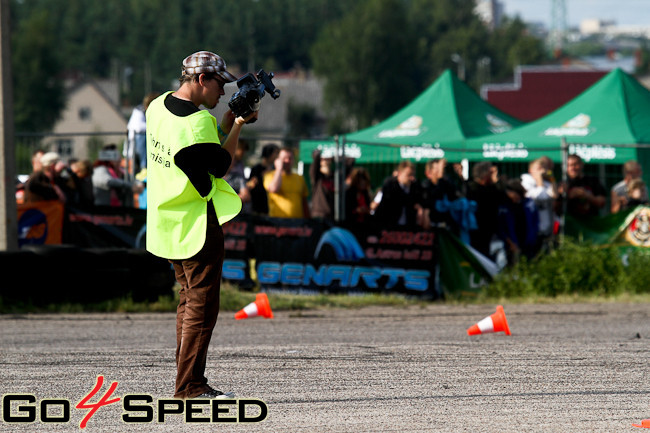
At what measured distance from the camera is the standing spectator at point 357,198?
1463 cm

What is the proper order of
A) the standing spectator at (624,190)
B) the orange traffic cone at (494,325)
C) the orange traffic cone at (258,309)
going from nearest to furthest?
the orange traffic cone at (494,325) → the orange traffic cone at (258,309) → the standing spectator at (624,190)

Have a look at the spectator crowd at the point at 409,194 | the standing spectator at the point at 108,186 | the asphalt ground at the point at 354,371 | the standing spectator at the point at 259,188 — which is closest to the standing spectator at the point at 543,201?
the spectator crowd at the point at 409,194

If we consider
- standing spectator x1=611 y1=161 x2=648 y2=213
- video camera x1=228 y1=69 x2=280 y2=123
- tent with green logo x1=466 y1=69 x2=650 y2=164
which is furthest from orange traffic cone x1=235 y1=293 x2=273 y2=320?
tent with green logo x1=466 y1=69 x2=650 y2=164

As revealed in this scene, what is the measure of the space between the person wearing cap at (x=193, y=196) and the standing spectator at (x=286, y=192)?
7.98 m

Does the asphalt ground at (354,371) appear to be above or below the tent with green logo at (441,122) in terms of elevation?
below

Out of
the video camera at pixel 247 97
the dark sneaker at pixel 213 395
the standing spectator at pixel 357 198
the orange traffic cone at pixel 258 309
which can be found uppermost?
the video camera at pixel 247 97

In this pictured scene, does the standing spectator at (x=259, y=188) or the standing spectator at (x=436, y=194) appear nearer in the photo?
the standing spectator at (x=436, y=194)

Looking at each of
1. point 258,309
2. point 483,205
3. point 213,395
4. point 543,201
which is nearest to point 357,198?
point 483,205

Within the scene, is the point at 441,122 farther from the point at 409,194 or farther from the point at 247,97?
the point at 247,97

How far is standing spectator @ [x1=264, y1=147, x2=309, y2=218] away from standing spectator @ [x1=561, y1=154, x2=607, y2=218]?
144 inches

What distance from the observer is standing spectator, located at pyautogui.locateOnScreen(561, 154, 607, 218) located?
49.2ft

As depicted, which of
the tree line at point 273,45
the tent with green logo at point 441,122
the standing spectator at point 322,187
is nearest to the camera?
the standing spectator at point 322,187

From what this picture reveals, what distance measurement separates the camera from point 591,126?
2011 cm

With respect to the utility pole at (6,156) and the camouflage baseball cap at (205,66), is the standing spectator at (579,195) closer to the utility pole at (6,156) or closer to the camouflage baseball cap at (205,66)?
the utility pole at (6,156)
